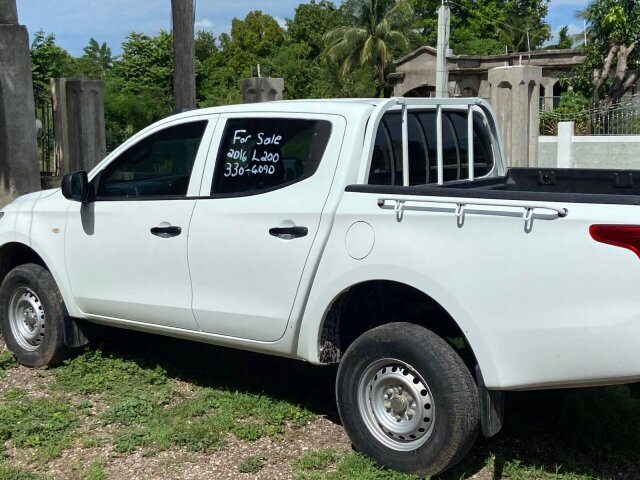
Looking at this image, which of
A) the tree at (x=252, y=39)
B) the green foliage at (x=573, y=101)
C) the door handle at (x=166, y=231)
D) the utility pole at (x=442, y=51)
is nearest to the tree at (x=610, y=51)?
the green foliage at (x=573, y=101)

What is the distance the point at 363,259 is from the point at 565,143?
10348 millimetres

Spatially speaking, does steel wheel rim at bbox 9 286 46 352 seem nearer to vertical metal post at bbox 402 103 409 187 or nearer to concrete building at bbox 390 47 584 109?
vertical metal post at bbox 402 103 409 187

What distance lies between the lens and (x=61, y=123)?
44.2ft

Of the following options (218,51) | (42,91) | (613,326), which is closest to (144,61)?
(218,51)

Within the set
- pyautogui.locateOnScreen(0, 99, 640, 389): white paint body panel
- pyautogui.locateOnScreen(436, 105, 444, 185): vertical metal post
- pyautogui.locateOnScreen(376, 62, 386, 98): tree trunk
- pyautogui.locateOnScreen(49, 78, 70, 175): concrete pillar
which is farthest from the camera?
pyautogui.locateOnScreen(376, 62, 386, 98): tree trunk

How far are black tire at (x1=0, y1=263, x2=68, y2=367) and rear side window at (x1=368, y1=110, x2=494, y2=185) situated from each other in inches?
105

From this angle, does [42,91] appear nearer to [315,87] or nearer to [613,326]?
[613,326]

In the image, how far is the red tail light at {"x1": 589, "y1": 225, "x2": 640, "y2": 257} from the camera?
335cm

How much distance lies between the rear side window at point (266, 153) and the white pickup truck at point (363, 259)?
0.04 feet

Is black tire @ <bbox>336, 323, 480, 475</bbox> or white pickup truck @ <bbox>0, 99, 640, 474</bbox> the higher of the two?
white pickup truck @ <bbox>0, 99, 640, 474</bbox>

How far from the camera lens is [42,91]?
2058 centimetres

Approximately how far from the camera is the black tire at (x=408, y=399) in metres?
3.95

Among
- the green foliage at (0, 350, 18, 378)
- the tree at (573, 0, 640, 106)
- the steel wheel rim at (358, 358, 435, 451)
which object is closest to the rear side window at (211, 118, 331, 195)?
the steel wheel rim at (358, 358, 435, 451)

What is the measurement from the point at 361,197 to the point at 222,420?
67.5 inches
